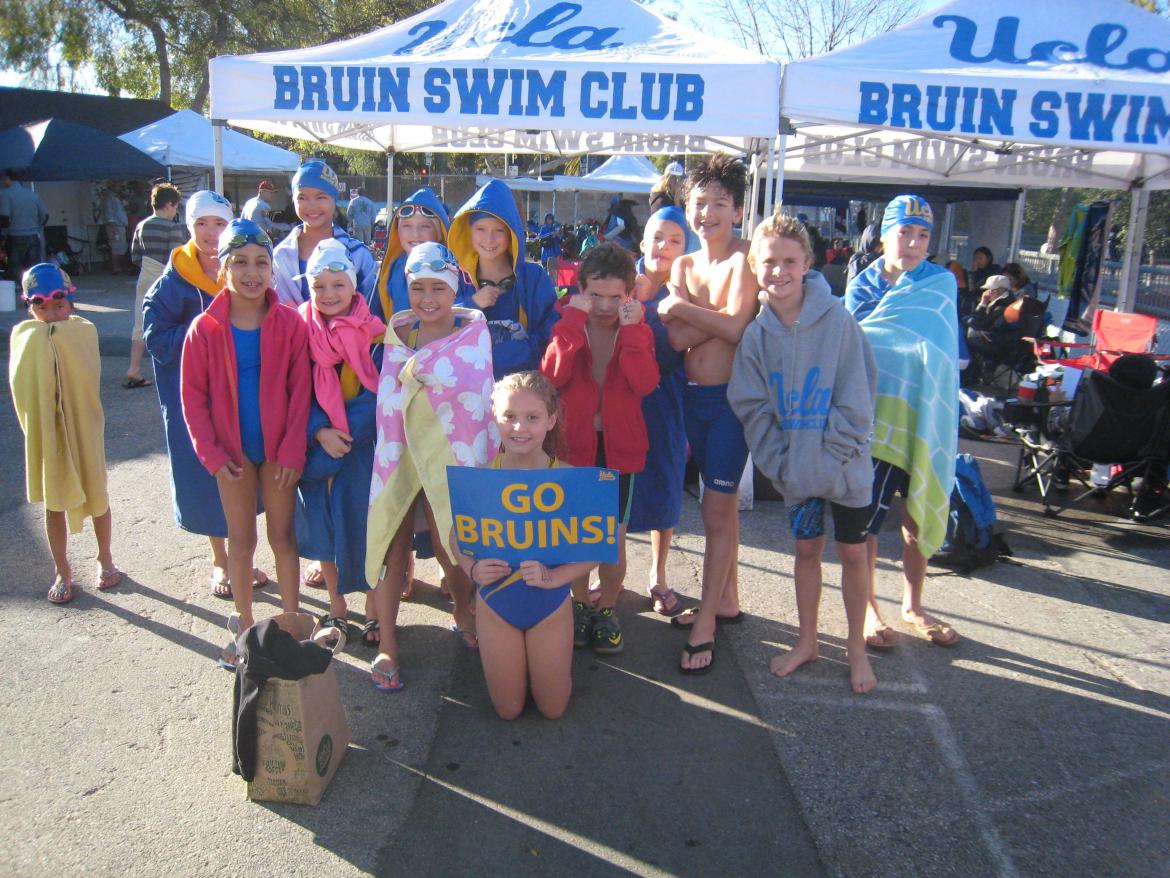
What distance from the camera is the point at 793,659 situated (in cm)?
364

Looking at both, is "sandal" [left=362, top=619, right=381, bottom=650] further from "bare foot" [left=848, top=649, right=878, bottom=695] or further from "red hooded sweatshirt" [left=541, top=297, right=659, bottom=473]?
"bare foot" [left=848, top=649, right=878, bottom=695]

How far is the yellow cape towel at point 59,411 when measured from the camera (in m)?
4.02

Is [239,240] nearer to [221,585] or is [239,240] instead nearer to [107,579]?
[221,585]

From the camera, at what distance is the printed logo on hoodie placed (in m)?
3.29

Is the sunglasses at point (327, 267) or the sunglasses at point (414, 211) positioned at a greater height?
the sunglasses at point (414, 211)

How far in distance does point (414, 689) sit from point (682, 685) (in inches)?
42.0

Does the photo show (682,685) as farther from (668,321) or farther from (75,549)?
(75,549)

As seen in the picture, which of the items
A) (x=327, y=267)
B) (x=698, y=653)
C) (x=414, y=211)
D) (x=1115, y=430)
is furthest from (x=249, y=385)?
(x=1115, y=430)

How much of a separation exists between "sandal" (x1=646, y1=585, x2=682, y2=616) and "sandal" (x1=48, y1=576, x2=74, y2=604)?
2.75m

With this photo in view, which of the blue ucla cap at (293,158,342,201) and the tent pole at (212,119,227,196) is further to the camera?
the tent pole at (212,119,227,196)

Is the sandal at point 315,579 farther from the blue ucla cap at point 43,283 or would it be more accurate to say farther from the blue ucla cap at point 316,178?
the blue ucla cap at point 316,178

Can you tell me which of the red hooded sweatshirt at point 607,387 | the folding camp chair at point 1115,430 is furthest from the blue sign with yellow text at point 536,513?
the folding camp chair at point 1115,430

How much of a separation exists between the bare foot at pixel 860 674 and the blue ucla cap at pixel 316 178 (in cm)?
321

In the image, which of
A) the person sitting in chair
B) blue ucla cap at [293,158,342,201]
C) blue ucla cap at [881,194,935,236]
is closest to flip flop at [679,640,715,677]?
blue ucla cap at [881,194,935,236]
